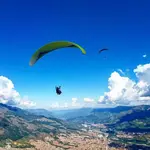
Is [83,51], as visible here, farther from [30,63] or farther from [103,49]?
[103,49]

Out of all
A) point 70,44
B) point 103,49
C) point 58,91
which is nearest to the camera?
point 70,44

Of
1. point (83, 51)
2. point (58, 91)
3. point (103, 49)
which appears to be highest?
point (103, 49)

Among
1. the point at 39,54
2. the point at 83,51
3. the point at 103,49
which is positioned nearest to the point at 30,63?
the point at 39,54

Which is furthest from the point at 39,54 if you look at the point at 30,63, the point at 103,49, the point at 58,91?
the point at 103,49

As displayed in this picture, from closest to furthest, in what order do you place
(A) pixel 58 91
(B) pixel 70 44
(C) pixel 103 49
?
(B) pixel 70 44
(A) pixel 58 91
(C) pixel 103 49

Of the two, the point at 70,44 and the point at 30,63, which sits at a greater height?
the point at 70,44

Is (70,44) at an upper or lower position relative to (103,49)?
lower

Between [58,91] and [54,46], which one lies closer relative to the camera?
[54,46]

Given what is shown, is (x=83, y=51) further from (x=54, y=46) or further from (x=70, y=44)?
A: (x=54, y=46)

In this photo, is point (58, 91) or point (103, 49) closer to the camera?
point (58, 91)
